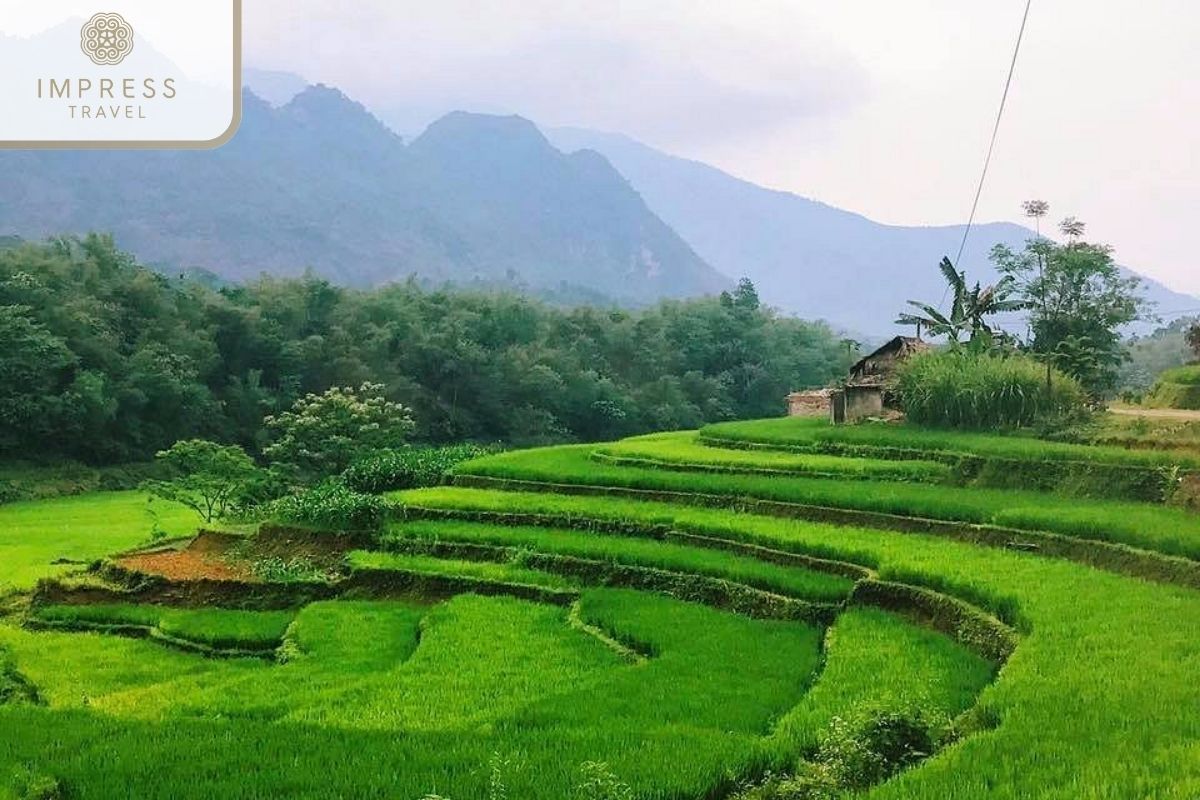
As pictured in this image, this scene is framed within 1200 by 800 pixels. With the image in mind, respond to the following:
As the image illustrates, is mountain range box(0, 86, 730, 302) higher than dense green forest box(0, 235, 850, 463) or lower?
higher

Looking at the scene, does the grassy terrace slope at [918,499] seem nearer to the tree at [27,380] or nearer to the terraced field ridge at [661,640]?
the terraced field ridge at [661,640]

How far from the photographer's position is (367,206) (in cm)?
13175

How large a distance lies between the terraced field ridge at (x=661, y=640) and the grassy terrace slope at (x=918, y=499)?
0.17 feet

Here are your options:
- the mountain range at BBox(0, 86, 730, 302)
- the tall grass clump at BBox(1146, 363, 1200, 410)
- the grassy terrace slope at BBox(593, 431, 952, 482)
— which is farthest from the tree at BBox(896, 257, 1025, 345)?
the mountain range at BBox(0, 86, 730, 302)

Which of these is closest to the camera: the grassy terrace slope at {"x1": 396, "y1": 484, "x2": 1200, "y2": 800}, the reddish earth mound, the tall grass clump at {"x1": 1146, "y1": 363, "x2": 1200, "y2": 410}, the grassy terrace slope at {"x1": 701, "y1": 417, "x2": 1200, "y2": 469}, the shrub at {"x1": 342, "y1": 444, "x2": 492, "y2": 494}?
the grassy terrace slope at {"x1": 396, "y1": 484, "x2": 1200, "y2": 800}

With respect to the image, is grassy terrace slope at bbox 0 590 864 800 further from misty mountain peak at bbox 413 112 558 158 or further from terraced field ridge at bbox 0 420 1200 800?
misty mountain peak at bbox 413 112 558 158

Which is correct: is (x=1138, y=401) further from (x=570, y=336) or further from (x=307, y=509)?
(x=570, y=336)

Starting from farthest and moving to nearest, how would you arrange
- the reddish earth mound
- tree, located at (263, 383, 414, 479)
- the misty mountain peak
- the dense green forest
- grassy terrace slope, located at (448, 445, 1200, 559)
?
the misty mountain peak → the dense green forest → tree, located at (263, 383, 414, 479) → the reddish earth mound → grassy terrace slope, located at (448, 445, 1200, 559)

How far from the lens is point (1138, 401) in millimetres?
26156

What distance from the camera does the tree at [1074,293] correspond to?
31500mm

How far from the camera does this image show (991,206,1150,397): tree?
31500mm

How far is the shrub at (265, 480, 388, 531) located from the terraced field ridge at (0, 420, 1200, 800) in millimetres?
247

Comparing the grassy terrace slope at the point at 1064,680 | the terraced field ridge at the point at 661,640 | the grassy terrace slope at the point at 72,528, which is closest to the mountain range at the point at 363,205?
the grassy terrace slope at the point at 72,528

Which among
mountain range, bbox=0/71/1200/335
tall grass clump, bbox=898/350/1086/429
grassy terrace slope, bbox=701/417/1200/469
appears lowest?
grassy terrace slope, bbox=701/417/1200/469
